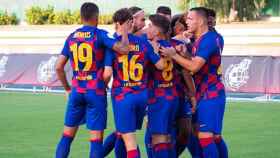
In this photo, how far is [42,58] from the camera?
24.3 metres

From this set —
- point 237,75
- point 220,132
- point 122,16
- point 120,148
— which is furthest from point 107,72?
point 237,75

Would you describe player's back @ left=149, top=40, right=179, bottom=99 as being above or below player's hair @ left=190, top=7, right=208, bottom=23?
below

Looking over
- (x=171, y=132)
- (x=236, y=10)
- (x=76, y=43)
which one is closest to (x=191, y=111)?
(x=171, y=132)

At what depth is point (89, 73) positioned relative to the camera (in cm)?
1017

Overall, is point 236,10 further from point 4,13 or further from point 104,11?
point 4,13

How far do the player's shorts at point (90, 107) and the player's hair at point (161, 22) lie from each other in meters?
1.17

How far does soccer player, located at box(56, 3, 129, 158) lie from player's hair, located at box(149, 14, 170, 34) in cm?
59

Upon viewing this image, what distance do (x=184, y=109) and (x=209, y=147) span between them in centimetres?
89

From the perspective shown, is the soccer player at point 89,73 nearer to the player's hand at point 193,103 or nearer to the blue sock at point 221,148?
the player's hand at point 193,103

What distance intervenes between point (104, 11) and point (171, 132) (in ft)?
115

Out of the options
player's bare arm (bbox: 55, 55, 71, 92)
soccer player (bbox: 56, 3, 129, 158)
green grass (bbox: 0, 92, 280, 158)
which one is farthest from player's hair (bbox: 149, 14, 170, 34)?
green grass (bbox: 0, 92, 280, 158)

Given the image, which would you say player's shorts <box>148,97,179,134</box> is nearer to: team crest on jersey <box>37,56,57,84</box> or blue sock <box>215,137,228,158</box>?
blue sock <box>215,137,228,158</box>

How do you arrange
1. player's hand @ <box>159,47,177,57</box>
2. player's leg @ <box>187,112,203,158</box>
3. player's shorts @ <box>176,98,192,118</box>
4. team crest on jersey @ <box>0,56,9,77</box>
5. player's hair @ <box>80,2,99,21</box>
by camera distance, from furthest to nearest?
1. team crest on jersey @ <box>0,56,9,77</box>
2. player's leg @ <box>187,112,203,158</box>
3. player's shorts @ <box>176,98,192,118</box>
4. player's hair @ <box>80,2,99,21</box>
5. player's hand @ <box>159,47,177,57</box>

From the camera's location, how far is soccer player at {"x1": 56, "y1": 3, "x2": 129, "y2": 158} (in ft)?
33.1
